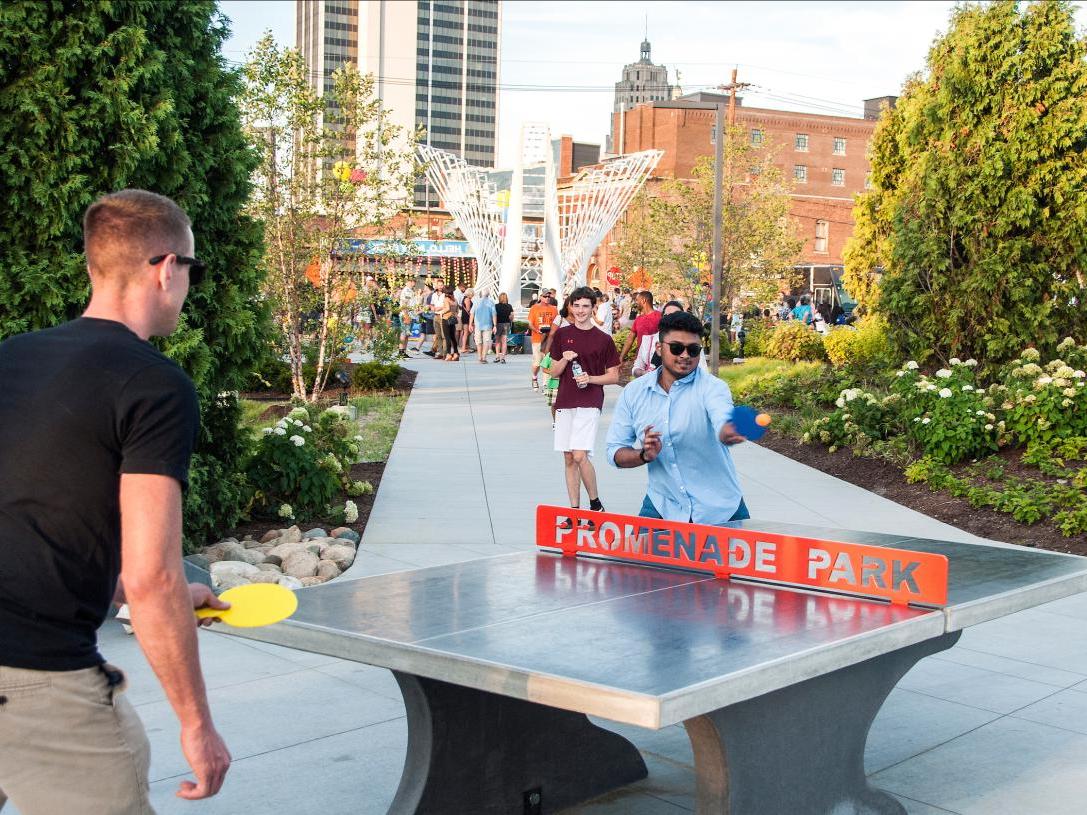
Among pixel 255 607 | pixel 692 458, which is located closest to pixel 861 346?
pixel 692 458

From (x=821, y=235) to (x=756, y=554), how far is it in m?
86.6

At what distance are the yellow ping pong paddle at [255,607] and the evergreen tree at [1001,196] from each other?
12800 millimetres

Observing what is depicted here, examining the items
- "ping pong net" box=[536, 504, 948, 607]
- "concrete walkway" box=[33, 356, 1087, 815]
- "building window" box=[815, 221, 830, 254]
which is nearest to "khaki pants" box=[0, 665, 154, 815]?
"concrete walkway" box=[33, 356, 1087, 815]

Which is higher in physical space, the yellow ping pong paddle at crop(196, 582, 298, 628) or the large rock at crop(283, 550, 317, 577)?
the yellow ping pong paddle at crop(196, 582, 298, 628)

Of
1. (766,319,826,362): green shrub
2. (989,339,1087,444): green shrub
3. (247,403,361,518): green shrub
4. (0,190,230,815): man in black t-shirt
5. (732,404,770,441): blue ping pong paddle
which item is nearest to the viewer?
(0,190,230,815): man in black t-shirt

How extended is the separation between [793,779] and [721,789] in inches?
15.3

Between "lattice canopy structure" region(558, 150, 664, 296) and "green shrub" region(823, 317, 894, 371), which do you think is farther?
"lattice canopy structure" region(558, 150, 664, 296)

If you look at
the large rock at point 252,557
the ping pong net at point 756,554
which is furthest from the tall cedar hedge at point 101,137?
the ping pong net at point 756,554

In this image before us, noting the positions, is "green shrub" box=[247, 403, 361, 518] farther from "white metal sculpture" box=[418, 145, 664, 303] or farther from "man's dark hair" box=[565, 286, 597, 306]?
"white metal sculpture" box=[418, 145, 664, 303]

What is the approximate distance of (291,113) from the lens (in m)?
18.0

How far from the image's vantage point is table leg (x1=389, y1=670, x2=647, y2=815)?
4156mm

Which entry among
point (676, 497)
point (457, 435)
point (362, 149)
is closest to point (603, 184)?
point (362, 149)

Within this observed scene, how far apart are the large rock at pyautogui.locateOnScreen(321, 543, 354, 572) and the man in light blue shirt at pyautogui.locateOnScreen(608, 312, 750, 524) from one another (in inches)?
125

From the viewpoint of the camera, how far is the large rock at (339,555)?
8.66 m
